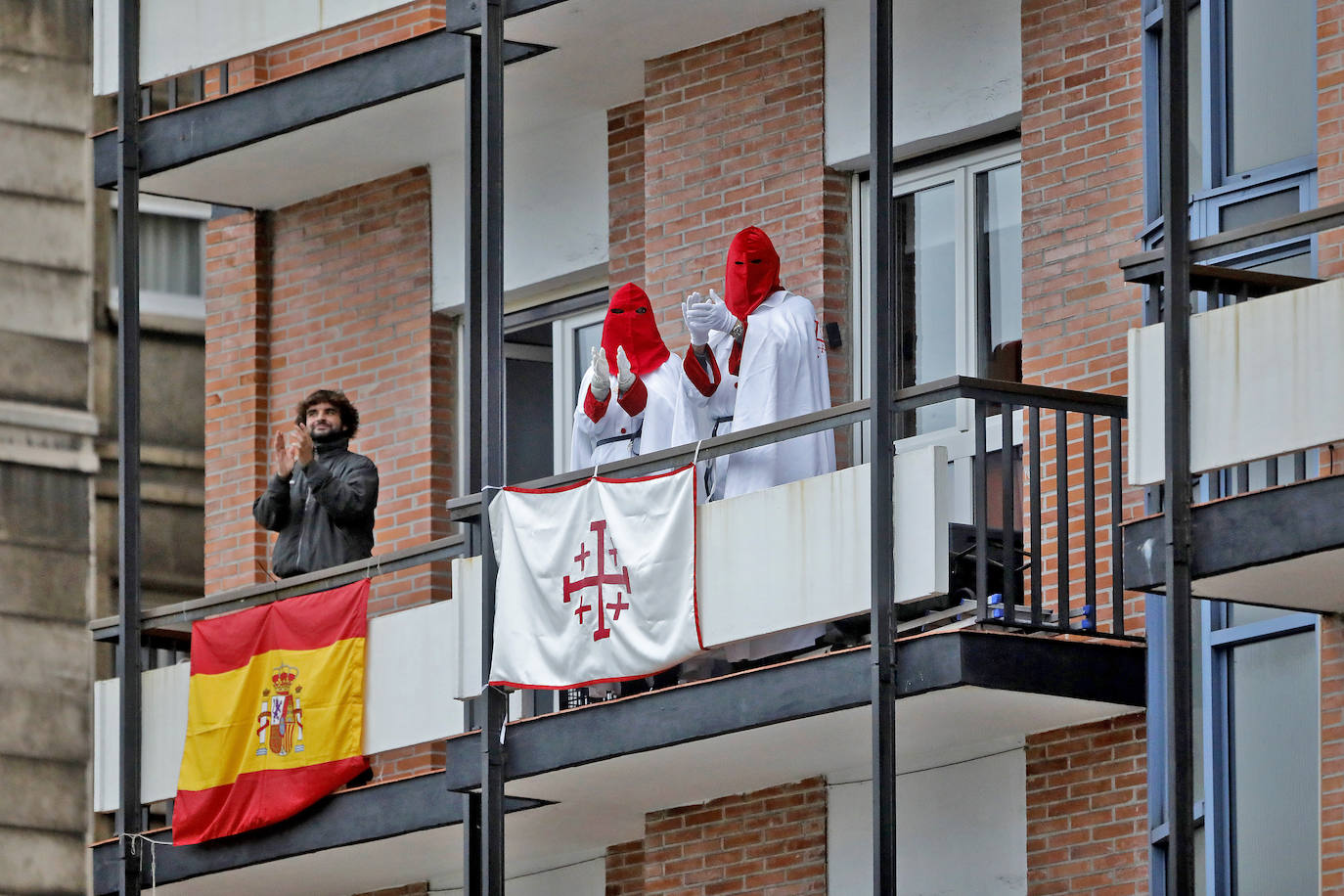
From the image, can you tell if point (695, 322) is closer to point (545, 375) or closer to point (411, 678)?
point (411, 678)

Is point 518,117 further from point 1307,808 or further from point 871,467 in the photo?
point 1307,808

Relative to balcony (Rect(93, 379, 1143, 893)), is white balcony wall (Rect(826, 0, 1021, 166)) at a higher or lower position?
higher

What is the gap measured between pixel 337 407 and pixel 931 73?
3.67m

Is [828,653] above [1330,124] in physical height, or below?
below

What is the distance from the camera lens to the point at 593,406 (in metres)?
16.2

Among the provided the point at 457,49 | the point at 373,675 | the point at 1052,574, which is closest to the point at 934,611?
the point at 1052,574

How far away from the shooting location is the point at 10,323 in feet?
96.7

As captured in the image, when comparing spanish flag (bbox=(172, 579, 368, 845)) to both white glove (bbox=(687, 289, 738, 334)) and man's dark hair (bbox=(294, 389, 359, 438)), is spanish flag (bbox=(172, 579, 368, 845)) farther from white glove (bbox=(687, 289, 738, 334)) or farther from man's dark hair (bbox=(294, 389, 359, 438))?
white glove (bbox=(687, 289, 738, 334))

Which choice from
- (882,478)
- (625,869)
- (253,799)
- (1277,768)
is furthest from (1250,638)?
(253,799)

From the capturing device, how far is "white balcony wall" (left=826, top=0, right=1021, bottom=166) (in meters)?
16.0

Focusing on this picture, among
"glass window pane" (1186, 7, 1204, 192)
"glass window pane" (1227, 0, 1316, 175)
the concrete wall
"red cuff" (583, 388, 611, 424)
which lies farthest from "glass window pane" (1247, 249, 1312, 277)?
the concrete wall

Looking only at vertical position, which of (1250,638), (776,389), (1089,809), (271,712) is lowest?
(1089,809)

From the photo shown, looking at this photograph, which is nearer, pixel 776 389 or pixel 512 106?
pixel 776 389

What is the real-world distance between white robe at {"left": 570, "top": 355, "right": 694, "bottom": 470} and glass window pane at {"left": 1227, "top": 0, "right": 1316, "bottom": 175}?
10.1 ft
